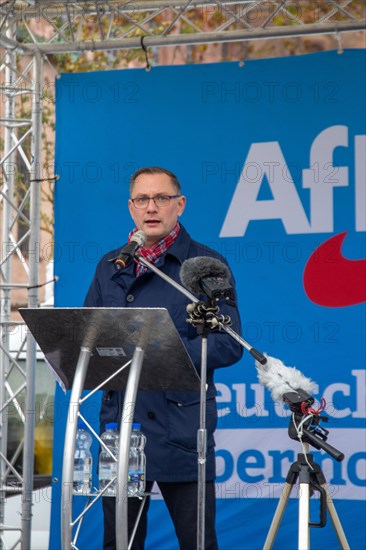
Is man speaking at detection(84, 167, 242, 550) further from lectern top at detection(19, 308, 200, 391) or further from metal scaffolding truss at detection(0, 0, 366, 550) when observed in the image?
metal scaffolding truss at detection(0, 0, 366, 550)

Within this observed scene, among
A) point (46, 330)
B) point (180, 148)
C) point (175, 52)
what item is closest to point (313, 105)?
point (180, 148)

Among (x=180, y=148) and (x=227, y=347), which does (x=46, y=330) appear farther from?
(x=180, y=148)

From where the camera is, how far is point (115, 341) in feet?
11.2

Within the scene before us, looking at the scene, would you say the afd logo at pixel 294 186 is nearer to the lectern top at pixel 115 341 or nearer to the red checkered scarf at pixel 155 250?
the red checkered scarf at pixel 155 250

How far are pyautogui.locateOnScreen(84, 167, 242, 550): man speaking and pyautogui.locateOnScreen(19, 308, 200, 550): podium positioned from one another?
9.3 inches

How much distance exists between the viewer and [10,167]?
6.12 m

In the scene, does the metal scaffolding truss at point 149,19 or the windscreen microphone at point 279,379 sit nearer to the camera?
the windscreen microphone at point 279,379

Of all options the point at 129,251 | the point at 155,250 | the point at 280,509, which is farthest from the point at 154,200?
the point at 280,509

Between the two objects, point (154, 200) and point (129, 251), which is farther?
point (154, 200)

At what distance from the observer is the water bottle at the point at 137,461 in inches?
143

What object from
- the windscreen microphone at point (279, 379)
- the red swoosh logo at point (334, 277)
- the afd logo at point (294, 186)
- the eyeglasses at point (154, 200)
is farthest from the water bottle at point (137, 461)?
the afd logo at point (294, 186)

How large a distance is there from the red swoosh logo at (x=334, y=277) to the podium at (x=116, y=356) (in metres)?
2.39

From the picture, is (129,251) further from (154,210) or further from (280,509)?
(280,509)

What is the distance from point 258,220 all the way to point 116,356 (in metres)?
2.60
